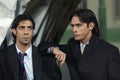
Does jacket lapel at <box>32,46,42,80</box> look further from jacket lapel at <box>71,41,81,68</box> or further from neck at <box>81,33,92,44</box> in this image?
neck at <box>81,33,92,44</box>

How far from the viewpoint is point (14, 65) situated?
375 centimetres

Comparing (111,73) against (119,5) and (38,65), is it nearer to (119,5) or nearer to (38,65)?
(38,65)

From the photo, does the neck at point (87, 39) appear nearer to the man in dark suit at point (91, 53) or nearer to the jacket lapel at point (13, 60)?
the man in dark suit at point (91, 53)

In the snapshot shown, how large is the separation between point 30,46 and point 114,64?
0.73 meters

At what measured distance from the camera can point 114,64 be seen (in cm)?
359

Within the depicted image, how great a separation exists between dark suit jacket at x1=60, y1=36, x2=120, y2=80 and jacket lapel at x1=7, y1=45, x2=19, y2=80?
467mm

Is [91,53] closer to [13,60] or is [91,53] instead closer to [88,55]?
[88,55]

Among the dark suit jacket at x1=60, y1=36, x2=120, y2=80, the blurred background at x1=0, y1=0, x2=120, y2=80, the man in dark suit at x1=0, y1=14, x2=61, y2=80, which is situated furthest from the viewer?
the blurred background at x1=0, y1=0, x2=120, y2=80

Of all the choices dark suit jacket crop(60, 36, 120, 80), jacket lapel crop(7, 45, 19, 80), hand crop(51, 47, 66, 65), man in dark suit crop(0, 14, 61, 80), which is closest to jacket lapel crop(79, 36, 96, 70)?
dark suit jacket crop(60, 36, 120, 80)

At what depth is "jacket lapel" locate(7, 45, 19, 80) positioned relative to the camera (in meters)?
3.73

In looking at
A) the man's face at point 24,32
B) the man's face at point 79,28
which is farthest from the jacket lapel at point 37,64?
the man's face at point 79,28

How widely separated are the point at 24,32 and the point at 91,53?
58 centimetres

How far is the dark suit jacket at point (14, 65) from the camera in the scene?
3.73 metres

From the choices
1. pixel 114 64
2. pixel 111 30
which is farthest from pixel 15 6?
pixel 111 30
